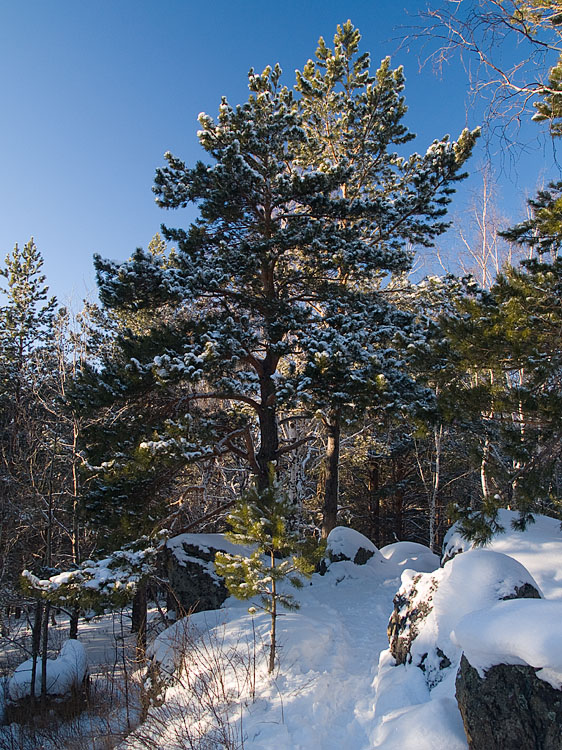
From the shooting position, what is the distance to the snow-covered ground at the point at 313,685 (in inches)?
166

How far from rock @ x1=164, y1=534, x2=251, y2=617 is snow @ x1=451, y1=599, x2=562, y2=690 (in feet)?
23.3

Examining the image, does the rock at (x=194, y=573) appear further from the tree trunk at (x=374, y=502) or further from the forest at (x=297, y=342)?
the tree trunk at (x=374, y=502)

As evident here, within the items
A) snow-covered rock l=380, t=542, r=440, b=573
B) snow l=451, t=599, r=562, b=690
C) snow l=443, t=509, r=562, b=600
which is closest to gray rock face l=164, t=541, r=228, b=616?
snow l=443, t=509, r=562, b=600

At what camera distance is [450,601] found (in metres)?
5.04

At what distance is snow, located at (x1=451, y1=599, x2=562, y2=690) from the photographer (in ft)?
9.16

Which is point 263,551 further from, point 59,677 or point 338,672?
point 59,677

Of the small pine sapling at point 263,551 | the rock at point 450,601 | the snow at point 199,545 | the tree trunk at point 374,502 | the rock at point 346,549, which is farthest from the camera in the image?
the tree trunk at point 374,502

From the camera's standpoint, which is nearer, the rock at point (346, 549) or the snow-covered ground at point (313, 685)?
the snow-covered ground at point (313, 685)

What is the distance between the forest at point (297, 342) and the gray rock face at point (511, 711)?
2.56 metres

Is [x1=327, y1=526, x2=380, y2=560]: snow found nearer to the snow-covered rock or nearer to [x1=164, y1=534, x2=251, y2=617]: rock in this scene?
the snow-covered rock

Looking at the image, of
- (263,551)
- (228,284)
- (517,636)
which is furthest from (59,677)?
(517,636)

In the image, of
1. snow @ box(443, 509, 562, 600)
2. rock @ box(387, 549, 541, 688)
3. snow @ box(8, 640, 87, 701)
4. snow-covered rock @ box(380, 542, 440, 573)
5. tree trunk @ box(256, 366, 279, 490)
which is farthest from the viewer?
snow-covered rock @ box(380, 542, 440, 573)

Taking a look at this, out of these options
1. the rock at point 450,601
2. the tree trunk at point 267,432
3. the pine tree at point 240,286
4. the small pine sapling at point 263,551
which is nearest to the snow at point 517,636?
the rock at point 450,601

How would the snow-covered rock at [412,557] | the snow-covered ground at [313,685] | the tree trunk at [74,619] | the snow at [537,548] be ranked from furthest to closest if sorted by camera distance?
the snow-covered rock at [412,557] < the tree trunk at [74,619] < the snow at [537,548] < the snow-covered ground at [313,685]
